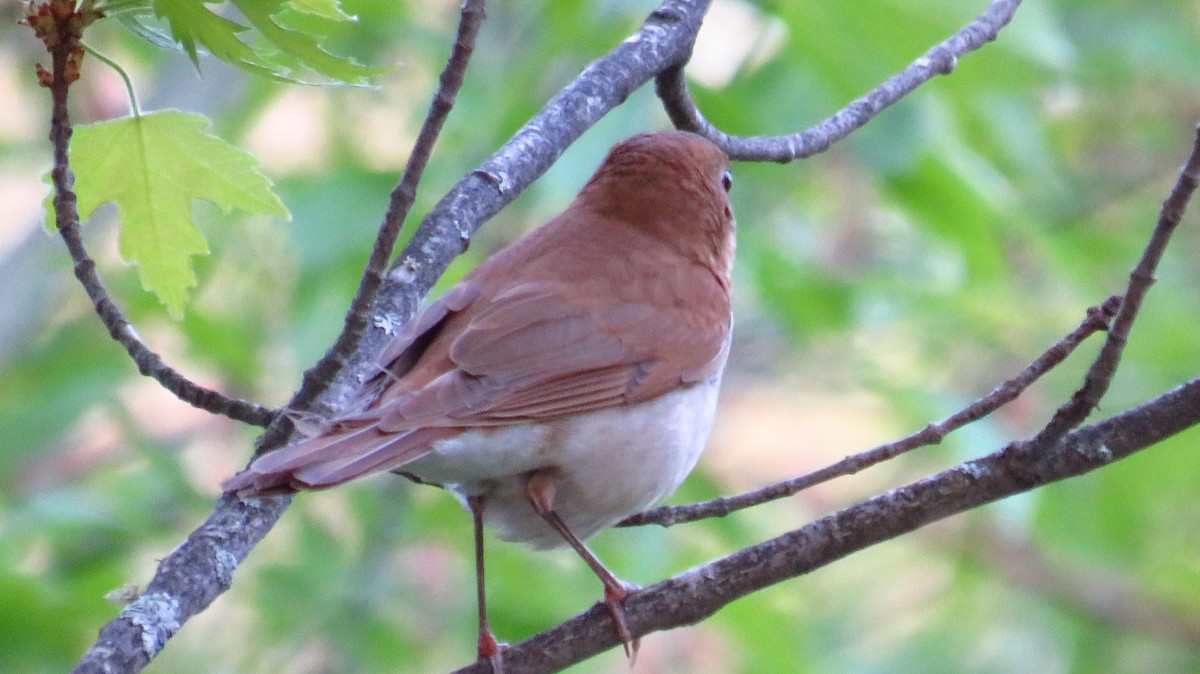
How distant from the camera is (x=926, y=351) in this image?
22.9ft

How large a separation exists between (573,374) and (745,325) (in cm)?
301

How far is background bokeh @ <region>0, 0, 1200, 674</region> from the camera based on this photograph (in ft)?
15.6

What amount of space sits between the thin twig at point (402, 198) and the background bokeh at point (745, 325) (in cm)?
130

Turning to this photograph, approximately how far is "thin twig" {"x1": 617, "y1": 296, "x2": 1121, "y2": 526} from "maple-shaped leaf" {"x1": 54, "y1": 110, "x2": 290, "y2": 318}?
1186 mm

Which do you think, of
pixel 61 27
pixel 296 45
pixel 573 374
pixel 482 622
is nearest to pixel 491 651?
pixel 482 622

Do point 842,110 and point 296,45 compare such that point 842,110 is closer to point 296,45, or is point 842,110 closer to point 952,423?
point 952,423

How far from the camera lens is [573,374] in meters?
3.70

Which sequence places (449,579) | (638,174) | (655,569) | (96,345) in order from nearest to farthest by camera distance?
1. (638,174)
2. (655,569)
3. (96,345)
4. (449,579)

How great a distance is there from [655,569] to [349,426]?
6.88 feet

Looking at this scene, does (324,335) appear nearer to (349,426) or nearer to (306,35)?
(349,426)

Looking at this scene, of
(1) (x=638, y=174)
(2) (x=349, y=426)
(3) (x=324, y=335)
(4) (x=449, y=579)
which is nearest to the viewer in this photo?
(2) (x=349, y=426)

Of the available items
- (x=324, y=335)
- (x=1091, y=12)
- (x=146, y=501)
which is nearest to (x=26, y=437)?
(x=146, y=501)

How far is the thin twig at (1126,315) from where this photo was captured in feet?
8.02

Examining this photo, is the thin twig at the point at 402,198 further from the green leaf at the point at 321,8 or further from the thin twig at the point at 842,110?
the thin twig at the point at 842,110
